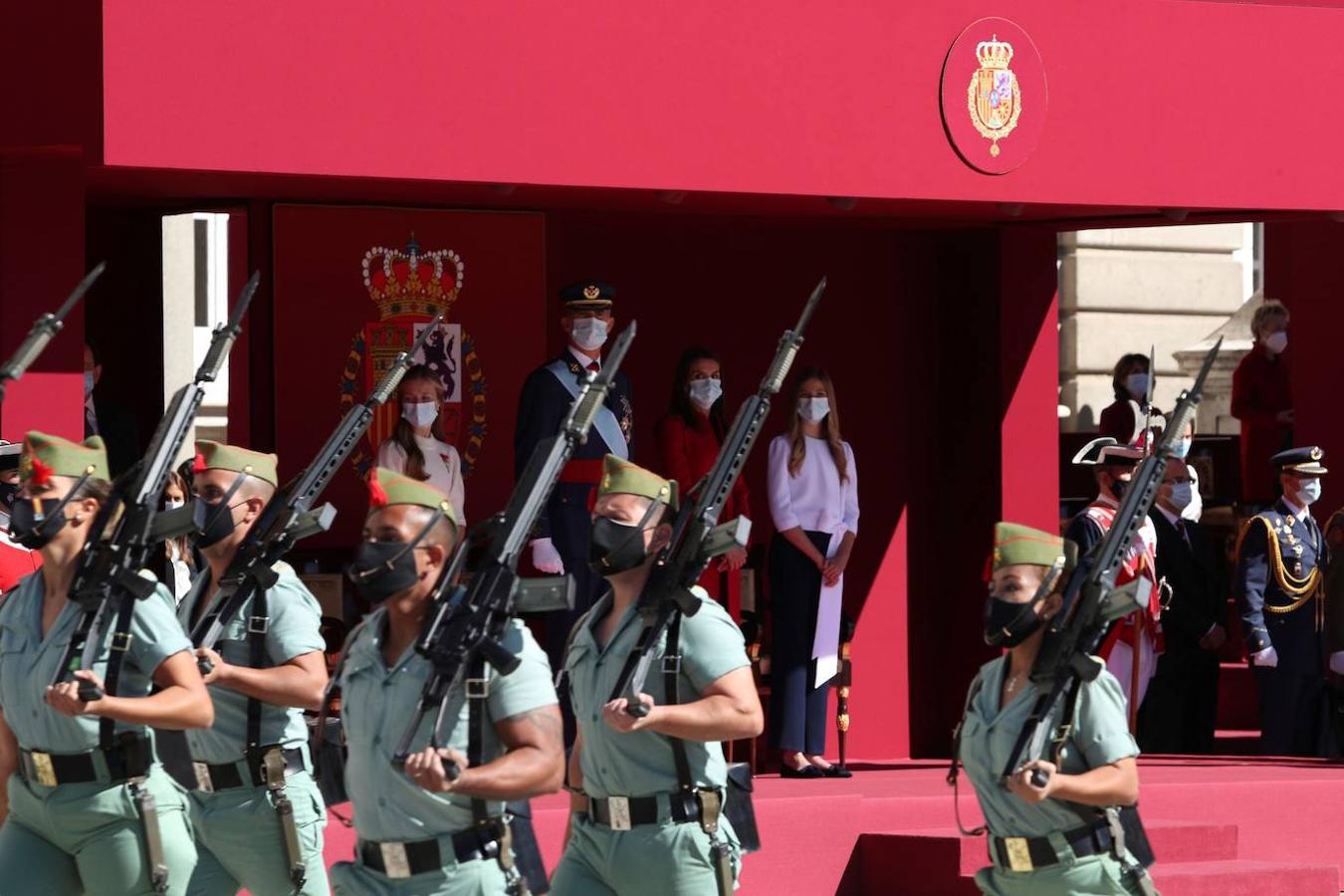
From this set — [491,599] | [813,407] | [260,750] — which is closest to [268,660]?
[260,750]

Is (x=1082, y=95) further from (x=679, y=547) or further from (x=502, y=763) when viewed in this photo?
(x=502, y=763)

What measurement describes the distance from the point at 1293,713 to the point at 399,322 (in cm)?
484

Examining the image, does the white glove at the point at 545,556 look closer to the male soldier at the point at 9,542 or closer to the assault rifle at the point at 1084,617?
the male soldier at the point at 9,542

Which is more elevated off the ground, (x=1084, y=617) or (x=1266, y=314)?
(x=1266, y=314)

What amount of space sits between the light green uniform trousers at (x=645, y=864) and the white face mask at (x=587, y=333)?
14.5ft

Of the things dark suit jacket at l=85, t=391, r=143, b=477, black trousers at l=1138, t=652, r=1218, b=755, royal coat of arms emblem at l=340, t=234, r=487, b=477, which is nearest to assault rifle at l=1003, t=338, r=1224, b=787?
royal coat of arms emblem at l=340, t=234, r=487, b=477

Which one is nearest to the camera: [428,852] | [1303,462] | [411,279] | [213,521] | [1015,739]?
[428,852]

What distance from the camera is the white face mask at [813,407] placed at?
1284cm

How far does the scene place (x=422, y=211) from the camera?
1297cm

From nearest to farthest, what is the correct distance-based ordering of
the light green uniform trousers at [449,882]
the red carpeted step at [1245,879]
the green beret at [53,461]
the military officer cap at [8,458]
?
the light green uniform trousers at [449,882] < the green beret at [53,461] < the military officer cap at [8,458] < the red carpeted step at [1245,879]

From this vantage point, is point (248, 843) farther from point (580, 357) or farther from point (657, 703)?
point (580, 357)

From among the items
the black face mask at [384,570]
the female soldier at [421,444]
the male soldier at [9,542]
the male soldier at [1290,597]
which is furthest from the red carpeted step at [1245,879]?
the black face mask at [384,570]

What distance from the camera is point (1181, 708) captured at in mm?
14344

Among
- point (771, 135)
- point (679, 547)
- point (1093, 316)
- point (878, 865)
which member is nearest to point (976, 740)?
point (679, 547)
